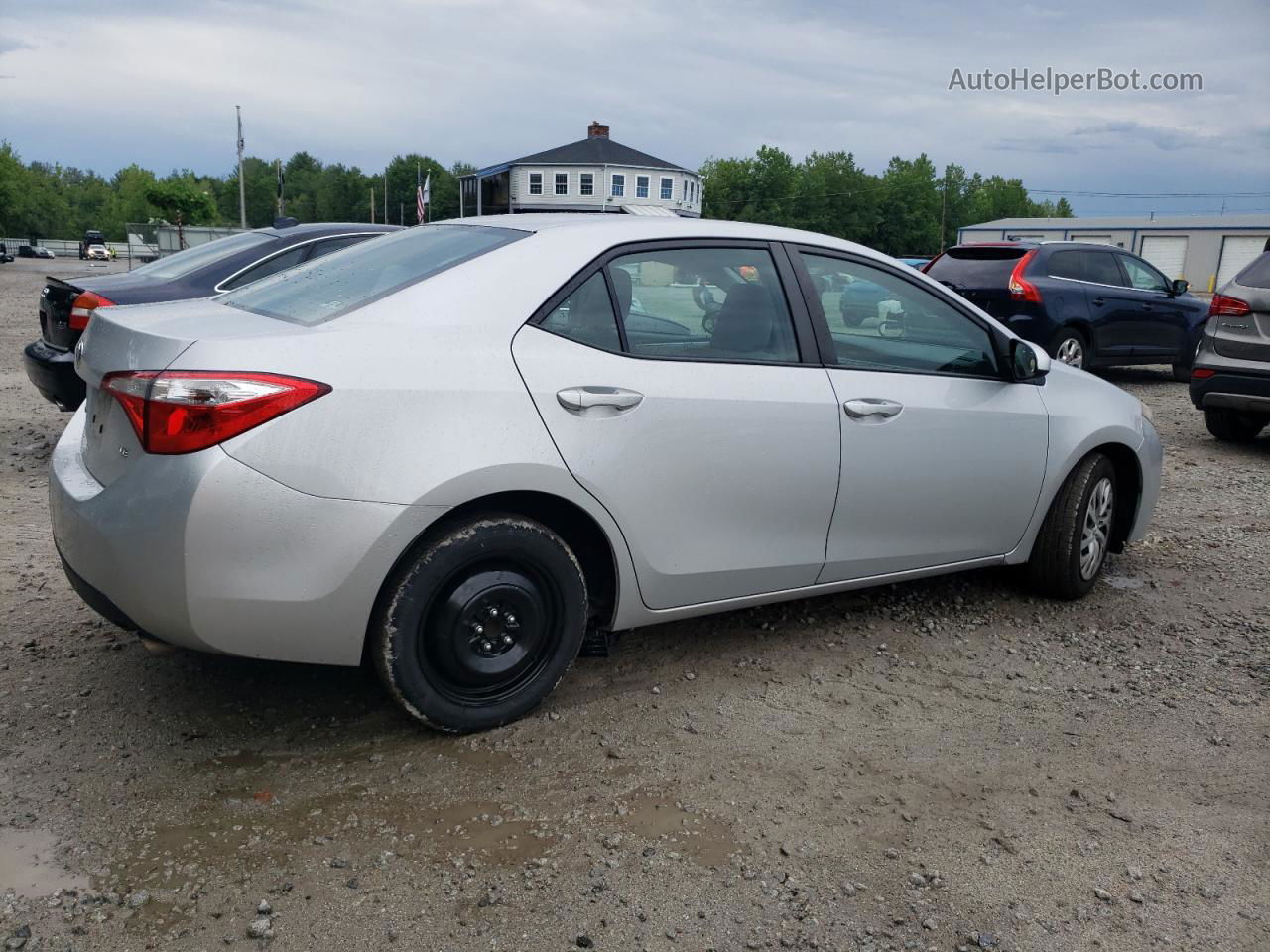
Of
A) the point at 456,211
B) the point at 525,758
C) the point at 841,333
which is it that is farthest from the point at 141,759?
the point at 456,211

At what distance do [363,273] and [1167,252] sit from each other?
211 ft

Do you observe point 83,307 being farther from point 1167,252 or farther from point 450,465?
point 1167,252

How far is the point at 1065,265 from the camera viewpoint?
40.5ft

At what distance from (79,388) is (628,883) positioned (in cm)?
541

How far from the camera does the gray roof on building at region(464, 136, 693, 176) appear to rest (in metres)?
76.2

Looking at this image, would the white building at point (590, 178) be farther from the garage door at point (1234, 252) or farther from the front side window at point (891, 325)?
the front side window at point (891, 325)

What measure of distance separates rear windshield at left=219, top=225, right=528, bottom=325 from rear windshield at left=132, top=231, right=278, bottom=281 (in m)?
3.87

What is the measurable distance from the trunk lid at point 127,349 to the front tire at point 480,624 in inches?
31.4

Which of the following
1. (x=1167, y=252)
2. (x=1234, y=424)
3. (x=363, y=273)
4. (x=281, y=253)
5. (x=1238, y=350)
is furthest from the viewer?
(x=1167, y=252)

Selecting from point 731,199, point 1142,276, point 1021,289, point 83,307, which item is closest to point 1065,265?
point 1021,289

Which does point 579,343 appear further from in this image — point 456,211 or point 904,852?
point 456,211

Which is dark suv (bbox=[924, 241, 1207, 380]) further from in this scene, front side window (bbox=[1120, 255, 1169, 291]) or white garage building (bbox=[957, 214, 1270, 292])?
white garage building (bbox=[957, 214, 1270, 292])

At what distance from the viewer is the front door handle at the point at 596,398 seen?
3.37 m

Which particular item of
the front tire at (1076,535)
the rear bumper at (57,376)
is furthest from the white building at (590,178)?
the front tire at (1076,535)
